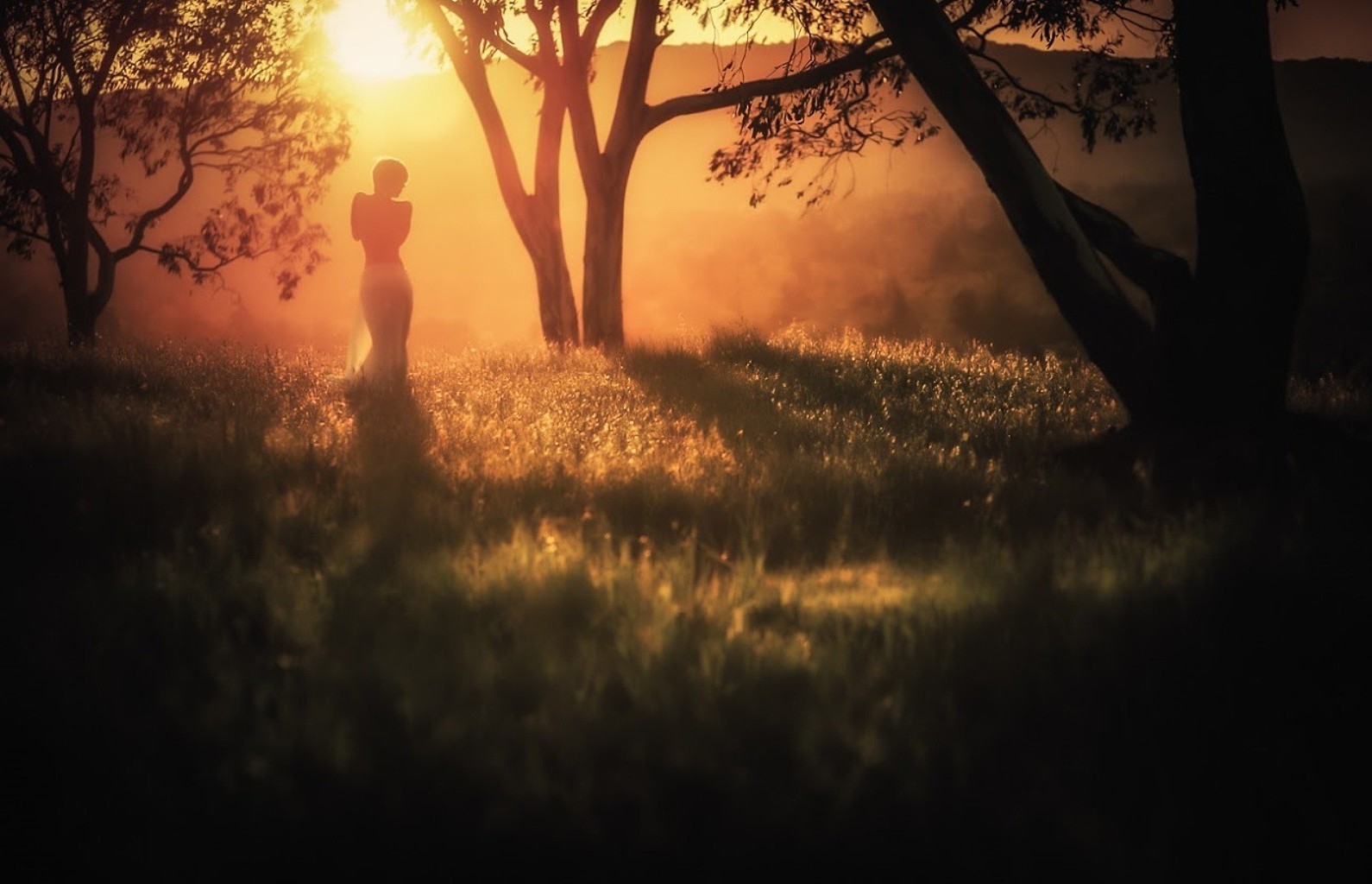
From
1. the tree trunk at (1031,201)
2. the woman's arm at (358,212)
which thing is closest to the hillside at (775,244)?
the woman's arm at (358,212)

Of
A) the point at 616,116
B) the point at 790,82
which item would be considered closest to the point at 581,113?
the point at 616,116

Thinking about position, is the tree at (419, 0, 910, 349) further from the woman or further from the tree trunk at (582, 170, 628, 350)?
the woman

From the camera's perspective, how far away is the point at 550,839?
112 inches

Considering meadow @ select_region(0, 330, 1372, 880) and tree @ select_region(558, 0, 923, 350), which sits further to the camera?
tree @ select_region(558, 0, 923, 350)

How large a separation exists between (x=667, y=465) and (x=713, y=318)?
8196mm

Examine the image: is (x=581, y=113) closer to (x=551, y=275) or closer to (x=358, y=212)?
(x=551, y=275)

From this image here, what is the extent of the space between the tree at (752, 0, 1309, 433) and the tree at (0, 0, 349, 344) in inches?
497

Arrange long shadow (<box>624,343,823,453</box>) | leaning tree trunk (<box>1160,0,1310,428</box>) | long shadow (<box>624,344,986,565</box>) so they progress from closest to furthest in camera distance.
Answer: long shadow (<box>624,344,986,565</box>) < leaning tree trunk (<box>1160,0,1310,428</box>) < long shadow (<box>624,343,823,453</box>)

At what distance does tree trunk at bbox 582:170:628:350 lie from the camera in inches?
578

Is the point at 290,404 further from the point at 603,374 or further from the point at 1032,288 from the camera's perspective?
the point at 1032,288

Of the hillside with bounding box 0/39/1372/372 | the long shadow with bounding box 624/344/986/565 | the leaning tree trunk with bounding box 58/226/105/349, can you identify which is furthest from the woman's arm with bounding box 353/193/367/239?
the leaning tree trunk with bounding box 58/226/105/349

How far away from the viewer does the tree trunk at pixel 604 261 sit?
14.7 meters

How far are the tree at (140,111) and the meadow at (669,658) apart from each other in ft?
39.5

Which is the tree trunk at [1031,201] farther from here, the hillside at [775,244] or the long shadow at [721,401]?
the hillside at [775,244]
